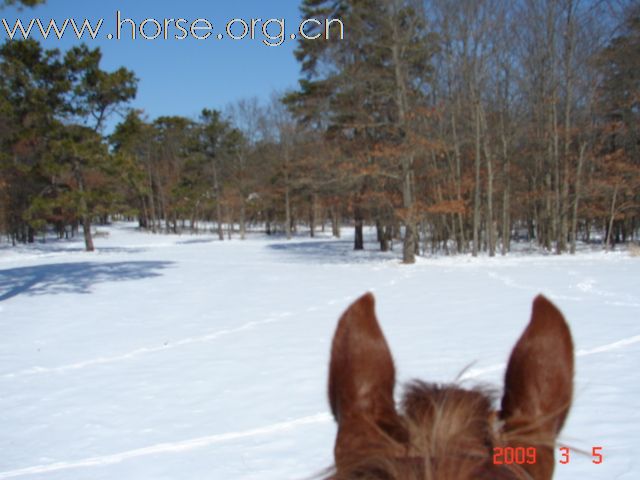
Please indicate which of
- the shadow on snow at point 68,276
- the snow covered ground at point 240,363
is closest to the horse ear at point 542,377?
the snow covered ground at point 240,363

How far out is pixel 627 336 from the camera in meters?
5.56

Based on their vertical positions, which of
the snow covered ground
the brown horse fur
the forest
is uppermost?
the forest

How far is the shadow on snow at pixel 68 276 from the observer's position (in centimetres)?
1143

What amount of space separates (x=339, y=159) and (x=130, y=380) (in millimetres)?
12343

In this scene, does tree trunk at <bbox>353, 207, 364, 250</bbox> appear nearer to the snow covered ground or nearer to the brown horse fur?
the snow covered ground

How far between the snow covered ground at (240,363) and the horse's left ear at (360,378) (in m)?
0.24

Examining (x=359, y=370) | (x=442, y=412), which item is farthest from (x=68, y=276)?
(x=442, y=412)

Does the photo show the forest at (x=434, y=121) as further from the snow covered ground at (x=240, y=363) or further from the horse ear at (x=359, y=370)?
the horse ear at (x=359, y=370)

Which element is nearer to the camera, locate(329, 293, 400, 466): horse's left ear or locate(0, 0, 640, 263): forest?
locate(329, 293, 400, 466): horse's left ear

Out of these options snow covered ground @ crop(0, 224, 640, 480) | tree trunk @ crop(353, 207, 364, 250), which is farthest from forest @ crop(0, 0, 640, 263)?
snow covered ground @ crop(0, 224, 640, 480)

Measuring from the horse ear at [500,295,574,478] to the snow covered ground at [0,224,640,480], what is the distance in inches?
4.1

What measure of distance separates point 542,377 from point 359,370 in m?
0.38

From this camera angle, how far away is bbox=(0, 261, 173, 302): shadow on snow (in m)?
11.4

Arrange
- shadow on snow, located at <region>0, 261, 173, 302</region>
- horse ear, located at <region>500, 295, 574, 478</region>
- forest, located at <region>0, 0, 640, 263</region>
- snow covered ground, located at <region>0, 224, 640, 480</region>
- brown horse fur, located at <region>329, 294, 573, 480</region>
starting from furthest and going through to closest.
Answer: forest, located at <region>0, 0, 640, 263</region> < shadow on snow, located at <region>0, 261, 173, 302</region> < snow covered ground, located at <region>0, 224, 640, 480</region> < horse ear, located at <region>500, 295, 574, 478</region> < brown horse fur, located at <region>329, 294, 573, 480</region>
